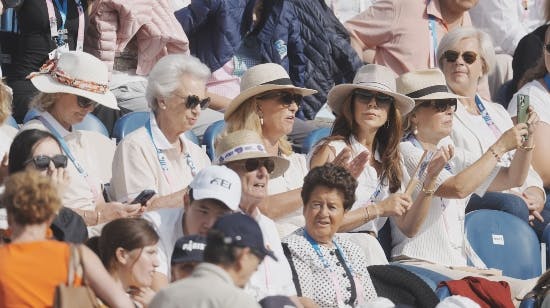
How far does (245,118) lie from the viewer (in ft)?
25.4

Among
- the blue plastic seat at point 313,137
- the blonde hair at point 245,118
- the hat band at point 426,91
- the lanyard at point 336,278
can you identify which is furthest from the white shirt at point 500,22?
the lanyard at point 336,278

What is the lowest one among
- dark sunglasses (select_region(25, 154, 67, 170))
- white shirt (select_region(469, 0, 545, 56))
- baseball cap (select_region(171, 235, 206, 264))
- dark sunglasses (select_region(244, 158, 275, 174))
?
white shirt (select_region(469, 0, 545, 56))

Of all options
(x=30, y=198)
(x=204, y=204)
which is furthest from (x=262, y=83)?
(x=30, y=198)

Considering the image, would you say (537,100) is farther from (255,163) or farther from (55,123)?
(55,123)

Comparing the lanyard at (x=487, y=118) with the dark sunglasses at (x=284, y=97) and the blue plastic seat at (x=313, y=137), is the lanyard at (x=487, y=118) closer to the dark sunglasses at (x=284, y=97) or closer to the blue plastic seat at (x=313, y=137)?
the blue plastic seat at (x=313, y=137)

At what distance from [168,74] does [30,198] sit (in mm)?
2610

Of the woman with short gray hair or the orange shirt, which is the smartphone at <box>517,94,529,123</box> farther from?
the orange shirt

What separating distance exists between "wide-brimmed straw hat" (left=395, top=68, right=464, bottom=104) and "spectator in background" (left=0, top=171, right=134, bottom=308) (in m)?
3.79

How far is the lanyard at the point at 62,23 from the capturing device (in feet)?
27.9

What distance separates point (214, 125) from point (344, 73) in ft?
6.20

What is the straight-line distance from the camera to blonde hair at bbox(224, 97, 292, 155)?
7707mm

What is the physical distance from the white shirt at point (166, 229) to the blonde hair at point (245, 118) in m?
1.46

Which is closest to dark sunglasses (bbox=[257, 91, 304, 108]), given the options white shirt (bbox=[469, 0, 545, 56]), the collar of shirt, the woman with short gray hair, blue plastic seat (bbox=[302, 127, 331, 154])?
the woman with short gray hair

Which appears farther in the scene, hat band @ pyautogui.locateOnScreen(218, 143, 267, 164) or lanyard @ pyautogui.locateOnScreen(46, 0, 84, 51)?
lanyard @ pyautogui.locateOnScreen(46, 0, 84, 51)
